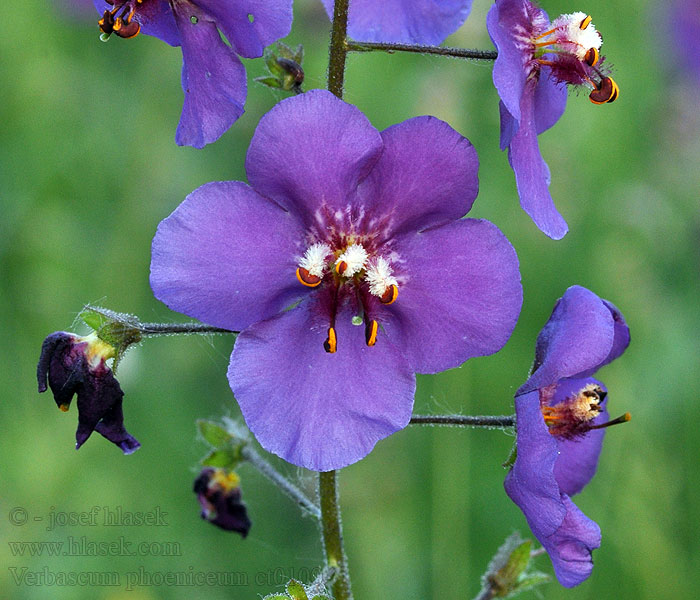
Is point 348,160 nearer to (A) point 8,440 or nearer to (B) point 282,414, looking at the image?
(B) point 282,414

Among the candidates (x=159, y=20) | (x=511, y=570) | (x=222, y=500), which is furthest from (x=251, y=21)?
(x=511, y=570)

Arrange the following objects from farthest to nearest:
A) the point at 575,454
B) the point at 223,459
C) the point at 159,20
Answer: the point at 223,459 → the point at 575,454 → the point at 159,20

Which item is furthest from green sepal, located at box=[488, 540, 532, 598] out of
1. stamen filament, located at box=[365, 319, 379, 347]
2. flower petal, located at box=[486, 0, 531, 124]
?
flower petal, located at box=[486, 0, 531, 124]

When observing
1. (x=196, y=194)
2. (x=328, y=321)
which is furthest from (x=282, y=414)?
(x=196, y=194)

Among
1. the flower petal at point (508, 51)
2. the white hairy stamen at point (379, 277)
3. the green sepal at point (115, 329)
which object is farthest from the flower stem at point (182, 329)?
the flower petal at point (508, 51)

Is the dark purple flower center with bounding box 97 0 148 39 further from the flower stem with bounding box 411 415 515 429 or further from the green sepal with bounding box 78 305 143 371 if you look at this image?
the flower stem with bounding box 411 415 515 429

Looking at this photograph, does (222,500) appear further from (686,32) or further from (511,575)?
(686,32)

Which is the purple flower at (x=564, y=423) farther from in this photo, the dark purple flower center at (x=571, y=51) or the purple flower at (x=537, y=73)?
the dark purple flower center at (x=571, y=51)
